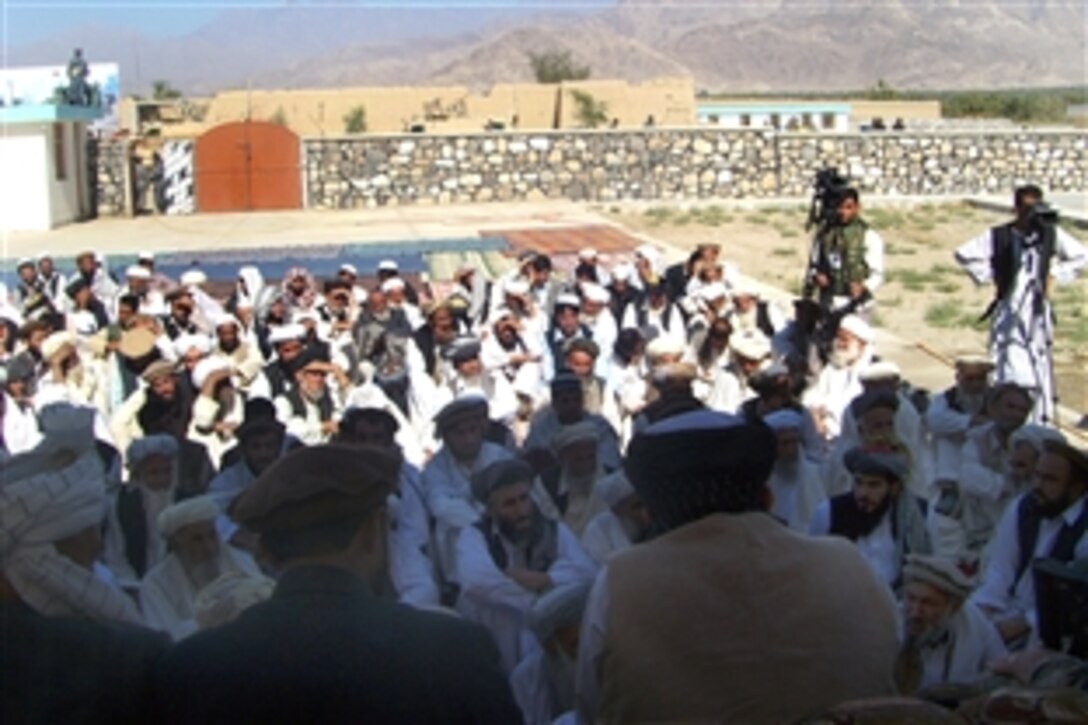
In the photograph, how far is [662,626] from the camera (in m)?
2.20

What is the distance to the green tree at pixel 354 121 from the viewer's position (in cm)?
3578

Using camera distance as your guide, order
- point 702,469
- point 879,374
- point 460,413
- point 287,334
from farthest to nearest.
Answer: point 287,334, point 879,374, point 460,413, point 702,469

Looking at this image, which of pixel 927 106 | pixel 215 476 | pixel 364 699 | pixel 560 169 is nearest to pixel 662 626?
pixel 364 699

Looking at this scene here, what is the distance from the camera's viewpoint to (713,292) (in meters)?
8.35

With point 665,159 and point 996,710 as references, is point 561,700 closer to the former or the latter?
point 996,710

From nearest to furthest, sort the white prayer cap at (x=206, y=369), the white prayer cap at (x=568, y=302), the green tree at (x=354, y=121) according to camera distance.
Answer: the white prayer cap at (x=206, y=369), the white prayer cap at (x=568, y=302), the green tree at (x=354, y=121)

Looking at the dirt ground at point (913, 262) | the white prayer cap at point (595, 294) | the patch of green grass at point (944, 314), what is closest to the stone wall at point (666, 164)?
the dirt ground at point (913, 262)

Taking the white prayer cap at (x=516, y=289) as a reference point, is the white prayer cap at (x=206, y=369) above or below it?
below

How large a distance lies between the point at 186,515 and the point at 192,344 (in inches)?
134

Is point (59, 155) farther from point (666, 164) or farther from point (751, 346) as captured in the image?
point (751, 346)

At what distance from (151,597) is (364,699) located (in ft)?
7.11

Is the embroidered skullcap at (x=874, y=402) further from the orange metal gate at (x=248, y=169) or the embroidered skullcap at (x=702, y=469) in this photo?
the orange metal gate at (x=248, y=169)

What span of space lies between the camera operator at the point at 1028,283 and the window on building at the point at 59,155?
19.8 m

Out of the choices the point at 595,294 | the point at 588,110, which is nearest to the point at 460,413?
the point at 595,294
